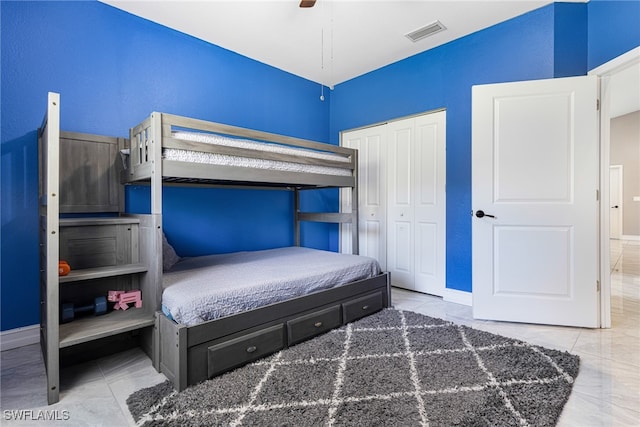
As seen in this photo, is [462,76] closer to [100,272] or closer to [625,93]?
[100,272]

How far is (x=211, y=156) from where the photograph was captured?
194 centimetres

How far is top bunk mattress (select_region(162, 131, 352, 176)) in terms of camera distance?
183cm

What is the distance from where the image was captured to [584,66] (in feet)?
8.21

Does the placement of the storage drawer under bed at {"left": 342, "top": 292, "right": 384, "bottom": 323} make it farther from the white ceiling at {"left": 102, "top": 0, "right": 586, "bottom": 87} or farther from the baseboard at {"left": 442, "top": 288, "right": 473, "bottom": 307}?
the white ceiling at {"left": 102, "top": 0, "right": 586, "bottom": 87}

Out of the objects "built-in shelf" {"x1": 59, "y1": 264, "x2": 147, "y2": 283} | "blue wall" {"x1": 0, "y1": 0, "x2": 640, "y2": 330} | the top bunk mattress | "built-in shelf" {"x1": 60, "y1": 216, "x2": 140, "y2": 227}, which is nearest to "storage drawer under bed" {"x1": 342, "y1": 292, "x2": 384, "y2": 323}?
"blue wall" {"x1": 0, "y1": 0, "x2": 640, "y2": 330}

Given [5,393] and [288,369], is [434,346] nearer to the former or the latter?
[288,369]

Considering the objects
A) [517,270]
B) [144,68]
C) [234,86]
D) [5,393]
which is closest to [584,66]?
[517,270]

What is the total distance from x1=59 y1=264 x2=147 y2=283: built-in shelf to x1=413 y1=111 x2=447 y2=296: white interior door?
264 cm

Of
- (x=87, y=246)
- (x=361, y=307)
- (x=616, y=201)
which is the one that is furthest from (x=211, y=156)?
(x=616, y=201)

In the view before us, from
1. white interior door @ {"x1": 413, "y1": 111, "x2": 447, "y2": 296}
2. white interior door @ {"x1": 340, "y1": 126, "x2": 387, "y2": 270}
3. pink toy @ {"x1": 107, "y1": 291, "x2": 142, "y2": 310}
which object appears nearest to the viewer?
pink toy @ {"x1": 107, "y1": 291, "x2": 142, "y2": 310}

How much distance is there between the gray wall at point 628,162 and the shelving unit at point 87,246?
9.76 meters

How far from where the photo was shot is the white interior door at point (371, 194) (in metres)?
3.75

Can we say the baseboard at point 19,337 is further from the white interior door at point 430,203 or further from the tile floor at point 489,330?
the white interior door at point 430,203

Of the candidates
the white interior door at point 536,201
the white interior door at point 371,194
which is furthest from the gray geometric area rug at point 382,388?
the white interior door at point 371,194
